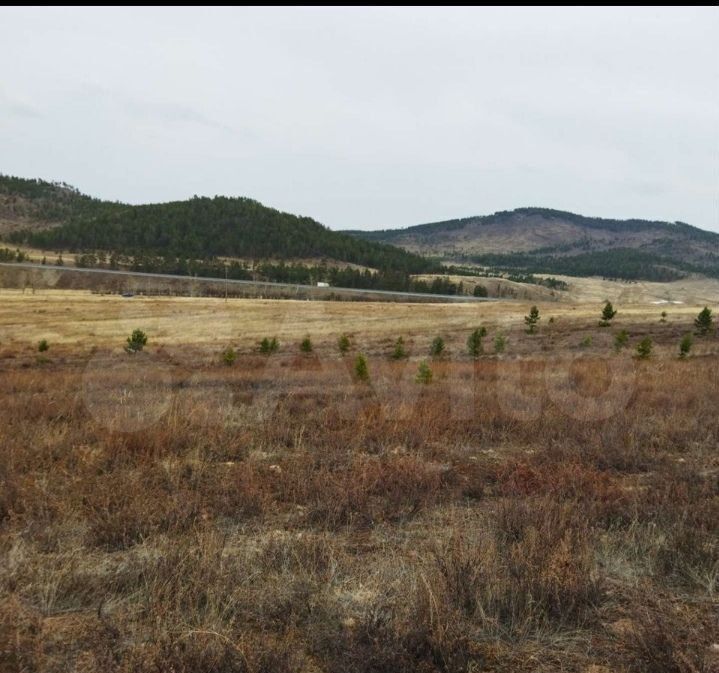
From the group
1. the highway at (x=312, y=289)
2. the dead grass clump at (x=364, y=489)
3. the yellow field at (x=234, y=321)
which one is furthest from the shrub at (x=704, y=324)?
the highway at (x=312, y=289)

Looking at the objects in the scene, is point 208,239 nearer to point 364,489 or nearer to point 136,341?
point 136,341

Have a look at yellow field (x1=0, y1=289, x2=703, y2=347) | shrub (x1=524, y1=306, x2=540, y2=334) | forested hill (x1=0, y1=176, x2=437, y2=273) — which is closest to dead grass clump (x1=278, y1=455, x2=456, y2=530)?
yellow field (x1=0, y1=289, x2=703, y2=347)

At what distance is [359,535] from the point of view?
4.81 metres

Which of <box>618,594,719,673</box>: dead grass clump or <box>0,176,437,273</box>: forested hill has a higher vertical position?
<box>0,176,437,273</box>: forested hill

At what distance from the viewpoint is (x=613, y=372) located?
15812 millimetres

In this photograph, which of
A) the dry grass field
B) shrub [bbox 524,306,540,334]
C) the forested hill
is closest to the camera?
the dry grass field

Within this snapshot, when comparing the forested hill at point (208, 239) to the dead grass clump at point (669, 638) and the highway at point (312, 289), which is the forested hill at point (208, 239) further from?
the dead grass clump at point (669, 638)

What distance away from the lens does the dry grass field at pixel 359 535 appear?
10.3 ft

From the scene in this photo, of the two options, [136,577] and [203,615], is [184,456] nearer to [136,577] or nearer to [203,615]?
[136,577]

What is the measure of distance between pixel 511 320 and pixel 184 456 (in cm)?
5054

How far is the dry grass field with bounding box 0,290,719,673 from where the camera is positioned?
10.3 feet

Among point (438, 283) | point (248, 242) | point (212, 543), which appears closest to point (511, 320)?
point (212, 543)

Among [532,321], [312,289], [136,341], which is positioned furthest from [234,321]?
[312,289]

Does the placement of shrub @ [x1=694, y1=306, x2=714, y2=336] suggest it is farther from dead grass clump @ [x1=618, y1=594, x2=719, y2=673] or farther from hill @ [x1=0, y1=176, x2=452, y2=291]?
hill @ [x1=0, y1=176, x2=452, y2=291]
